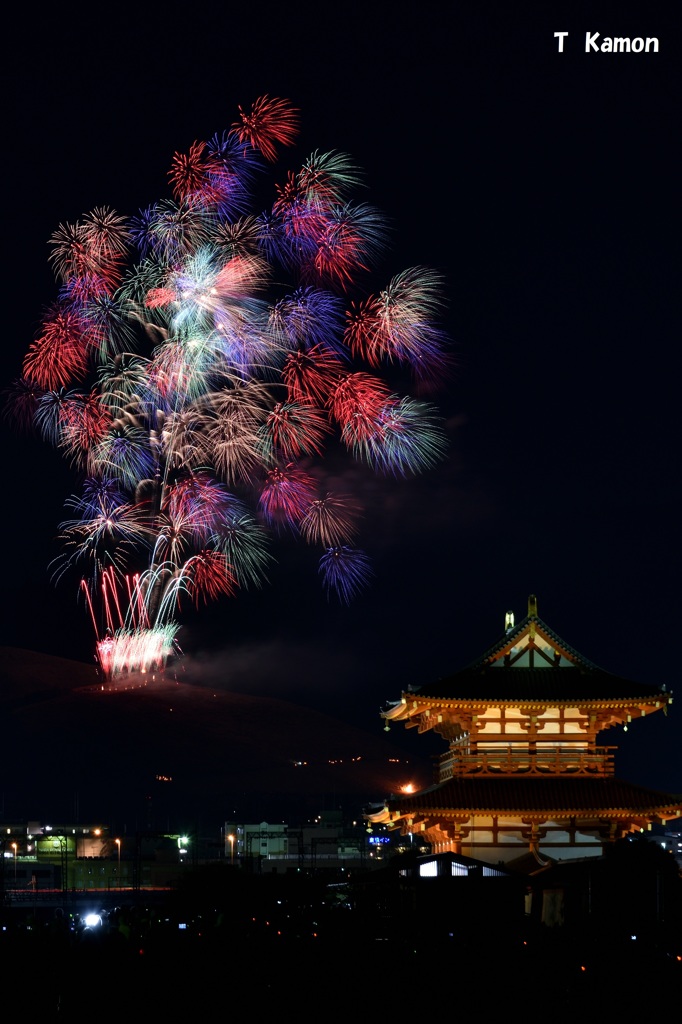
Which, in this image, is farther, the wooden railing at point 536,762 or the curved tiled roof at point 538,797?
the wooden railing at point 536,762

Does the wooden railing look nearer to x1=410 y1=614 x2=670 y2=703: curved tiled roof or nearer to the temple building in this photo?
the temple building

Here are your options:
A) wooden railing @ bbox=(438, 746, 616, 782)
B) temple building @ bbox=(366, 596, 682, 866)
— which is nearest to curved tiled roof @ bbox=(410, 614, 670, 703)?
temple building @ bbox=(366, 596, 682, 866)

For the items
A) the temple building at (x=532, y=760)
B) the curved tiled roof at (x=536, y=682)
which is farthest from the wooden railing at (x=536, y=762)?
the curved tiled roof at (x=536, y=682)

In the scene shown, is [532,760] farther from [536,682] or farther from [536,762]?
[536,682]

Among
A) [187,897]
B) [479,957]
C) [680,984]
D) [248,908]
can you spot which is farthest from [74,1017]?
[187,897]

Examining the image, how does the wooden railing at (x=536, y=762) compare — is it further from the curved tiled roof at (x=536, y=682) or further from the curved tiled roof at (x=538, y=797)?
the curved tiled roof at (x=536, y=682)

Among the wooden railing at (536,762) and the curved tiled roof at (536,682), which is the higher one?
the curved tiled roof at (536,682)

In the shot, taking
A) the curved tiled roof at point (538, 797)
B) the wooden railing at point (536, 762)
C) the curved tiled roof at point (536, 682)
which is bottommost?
the curved tiled roof at point (538, 797)
